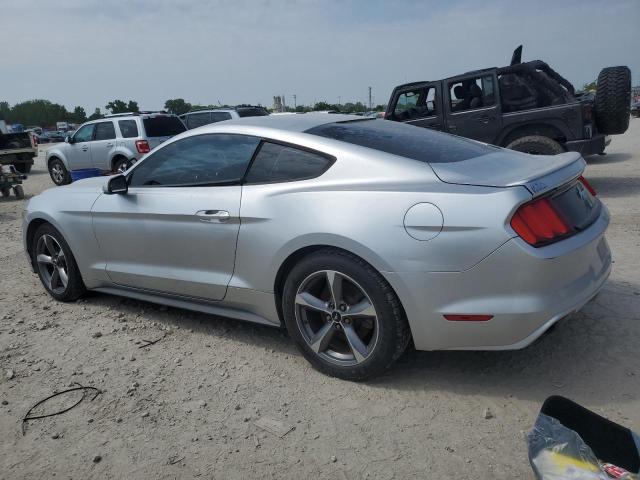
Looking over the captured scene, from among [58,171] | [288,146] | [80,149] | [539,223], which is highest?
[288,146]

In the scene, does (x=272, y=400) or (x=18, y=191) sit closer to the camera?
(x=272, y=400)

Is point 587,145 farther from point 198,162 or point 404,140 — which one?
point 198,162

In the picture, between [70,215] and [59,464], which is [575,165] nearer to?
[59,464]

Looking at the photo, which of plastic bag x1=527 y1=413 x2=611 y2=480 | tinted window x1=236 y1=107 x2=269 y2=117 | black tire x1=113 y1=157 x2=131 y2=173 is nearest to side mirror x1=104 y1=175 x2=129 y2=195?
plastic bag x1=527 y1=413 x2=611 y2=480

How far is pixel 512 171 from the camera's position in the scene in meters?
3.01

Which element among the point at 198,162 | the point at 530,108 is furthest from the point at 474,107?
the point at 198,162

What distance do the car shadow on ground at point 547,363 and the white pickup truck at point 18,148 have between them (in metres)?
15.7

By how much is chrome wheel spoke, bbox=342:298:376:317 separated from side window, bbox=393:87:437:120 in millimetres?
7402

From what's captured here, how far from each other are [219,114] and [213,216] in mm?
13114

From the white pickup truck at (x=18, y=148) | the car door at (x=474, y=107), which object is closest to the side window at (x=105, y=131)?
the white pickup truck at (x=18, y=148)

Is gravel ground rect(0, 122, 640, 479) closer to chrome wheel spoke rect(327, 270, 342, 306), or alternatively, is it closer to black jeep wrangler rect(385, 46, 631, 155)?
chrome wheel spoke rect(327, 270, 342, 306)

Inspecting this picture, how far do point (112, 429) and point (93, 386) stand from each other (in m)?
0.55

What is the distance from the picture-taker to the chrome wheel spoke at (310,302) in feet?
10.4

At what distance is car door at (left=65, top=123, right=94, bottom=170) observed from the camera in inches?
566
